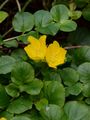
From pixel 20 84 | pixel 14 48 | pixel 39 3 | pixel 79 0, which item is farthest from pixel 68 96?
pixel 39 3

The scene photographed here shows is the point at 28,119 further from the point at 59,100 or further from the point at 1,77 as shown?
the point at 1,77

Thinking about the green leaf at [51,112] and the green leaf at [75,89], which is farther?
the green leaf at [75,89]

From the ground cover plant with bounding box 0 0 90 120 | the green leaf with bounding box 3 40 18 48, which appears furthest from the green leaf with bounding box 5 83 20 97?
the green leaf with bounding box 3 40 18 48

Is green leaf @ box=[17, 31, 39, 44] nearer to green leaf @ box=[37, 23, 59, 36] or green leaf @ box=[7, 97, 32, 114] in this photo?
green leaf @ box=[37, 23, 59, 36]

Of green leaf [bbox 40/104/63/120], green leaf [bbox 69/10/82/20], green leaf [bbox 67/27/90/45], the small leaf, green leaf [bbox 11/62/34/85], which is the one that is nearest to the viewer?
green leaf [bbox 40/104/63/120]

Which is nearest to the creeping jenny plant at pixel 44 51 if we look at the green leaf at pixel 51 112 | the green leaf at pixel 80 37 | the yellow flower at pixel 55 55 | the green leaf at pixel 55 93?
the yellow flower at pixel 55 55

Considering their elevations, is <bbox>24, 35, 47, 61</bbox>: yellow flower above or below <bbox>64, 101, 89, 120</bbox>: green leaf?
above

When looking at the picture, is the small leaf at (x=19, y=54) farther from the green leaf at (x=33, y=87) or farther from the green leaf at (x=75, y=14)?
the green leaf at (x=75, y=14)
